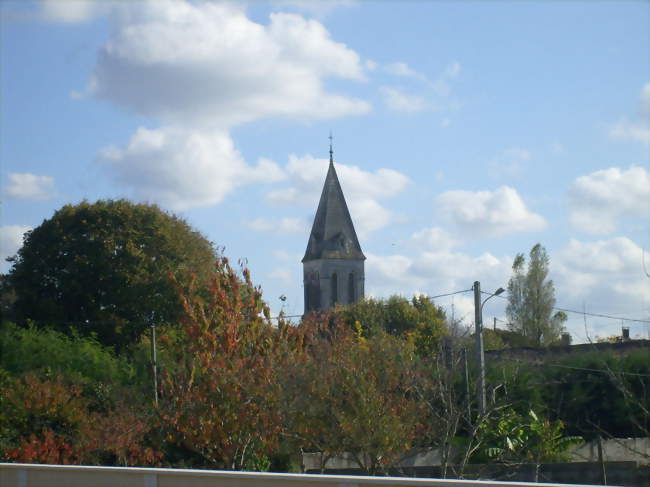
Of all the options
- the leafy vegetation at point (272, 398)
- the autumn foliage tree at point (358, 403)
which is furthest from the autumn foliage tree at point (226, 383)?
the autumn foliage tree at point (358, 403)

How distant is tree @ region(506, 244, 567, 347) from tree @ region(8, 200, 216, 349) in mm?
32669

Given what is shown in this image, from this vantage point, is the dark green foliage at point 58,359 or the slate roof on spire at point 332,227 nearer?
the dark green foliage at point 58,359

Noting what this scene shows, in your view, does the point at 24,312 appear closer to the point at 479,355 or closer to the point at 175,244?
the point at 175,244

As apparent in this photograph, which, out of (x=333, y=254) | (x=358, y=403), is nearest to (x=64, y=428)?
(x=358, y=403)

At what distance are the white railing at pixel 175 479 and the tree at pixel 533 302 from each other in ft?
189

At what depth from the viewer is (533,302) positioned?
68.4 meters

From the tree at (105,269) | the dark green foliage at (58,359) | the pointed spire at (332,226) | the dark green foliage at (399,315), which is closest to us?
the dark green foliage at (58,359)

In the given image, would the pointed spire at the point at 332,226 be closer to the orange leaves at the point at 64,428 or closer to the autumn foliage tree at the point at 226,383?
the orange leaves at the point at 64,428

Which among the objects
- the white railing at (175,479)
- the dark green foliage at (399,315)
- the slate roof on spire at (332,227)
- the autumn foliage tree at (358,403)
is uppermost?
the slate roof on spire at (332,227)

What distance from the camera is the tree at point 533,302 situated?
68.3 m

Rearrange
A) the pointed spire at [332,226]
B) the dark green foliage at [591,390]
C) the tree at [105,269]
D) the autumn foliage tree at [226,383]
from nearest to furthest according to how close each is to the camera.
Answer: the autumn foliage tree at [226,383] < the dark green foliage at [591,390] < the tree at [105,269] < the pointed spire at [332,226]

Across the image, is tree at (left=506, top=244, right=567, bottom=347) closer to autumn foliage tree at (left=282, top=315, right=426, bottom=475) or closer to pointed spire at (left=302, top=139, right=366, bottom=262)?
pointed spire at (left=302, top=139, right=366, bottom=262)

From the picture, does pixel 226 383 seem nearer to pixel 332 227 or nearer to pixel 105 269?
pixel 105 269

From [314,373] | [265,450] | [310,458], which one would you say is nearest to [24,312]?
[310,458]
